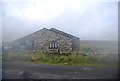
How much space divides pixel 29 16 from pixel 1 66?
5.63ft

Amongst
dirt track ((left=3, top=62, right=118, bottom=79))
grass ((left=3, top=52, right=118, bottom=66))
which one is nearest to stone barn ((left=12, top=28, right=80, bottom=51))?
grass ((left=3, top=52, right=118, bottom=66))

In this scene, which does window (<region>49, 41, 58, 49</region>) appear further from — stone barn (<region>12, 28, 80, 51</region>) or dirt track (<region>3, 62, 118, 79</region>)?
dirt track (<region>3, 62, 118, 79</region>)

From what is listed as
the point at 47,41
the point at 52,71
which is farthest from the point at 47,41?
the point at 52,71

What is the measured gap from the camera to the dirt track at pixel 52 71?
5.65 metres

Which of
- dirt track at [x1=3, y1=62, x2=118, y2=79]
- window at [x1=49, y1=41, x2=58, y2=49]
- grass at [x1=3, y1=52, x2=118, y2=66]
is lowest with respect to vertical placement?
dirt track at [x1=3, y1=62, x2=118, y2=79]

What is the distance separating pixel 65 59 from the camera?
564 centimetres

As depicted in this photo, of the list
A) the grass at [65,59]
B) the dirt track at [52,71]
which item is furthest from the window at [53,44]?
the dirt track at [52,71]

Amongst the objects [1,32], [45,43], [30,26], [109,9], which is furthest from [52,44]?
[109,9]

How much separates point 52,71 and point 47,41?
0.92 metres

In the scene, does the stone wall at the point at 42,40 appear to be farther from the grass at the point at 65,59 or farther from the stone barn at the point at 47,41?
the grass at the point at 65,59

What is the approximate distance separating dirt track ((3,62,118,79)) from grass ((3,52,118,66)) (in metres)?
0.13

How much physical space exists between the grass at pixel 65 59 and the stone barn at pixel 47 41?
0.68ft

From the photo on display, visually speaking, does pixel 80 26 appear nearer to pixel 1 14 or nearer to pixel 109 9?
pixel 109 9

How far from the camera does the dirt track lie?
223 inches
